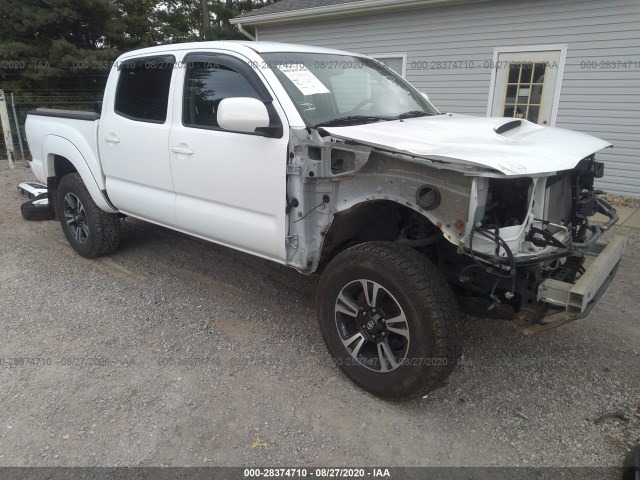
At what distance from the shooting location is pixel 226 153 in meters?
3.27

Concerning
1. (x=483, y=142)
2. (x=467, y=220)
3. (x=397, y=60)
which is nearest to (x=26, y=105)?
(x=397, y=60)

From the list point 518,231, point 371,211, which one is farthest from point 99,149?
point 518,231

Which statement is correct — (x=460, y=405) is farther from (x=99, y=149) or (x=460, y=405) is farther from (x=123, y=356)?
(x=99, y=149)

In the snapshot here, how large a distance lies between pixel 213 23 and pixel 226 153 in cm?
2474

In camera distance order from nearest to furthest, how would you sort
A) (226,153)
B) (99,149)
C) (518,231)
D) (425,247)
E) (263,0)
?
(518,231), (425,247), (226,153), (99,149), (263,0)

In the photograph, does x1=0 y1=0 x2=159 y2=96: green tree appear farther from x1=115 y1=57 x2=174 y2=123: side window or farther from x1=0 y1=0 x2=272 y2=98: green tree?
x1=115 y1=57 x2=174 y2=123: side window

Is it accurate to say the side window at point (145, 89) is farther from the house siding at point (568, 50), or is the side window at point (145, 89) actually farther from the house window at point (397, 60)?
the house window at point (397, 60)

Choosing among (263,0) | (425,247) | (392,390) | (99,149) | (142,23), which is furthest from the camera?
(263,0)

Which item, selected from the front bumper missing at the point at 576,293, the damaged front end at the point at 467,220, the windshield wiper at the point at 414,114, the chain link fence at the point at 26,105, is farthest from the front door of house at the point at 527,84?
the chain link fence at the point at 26,105

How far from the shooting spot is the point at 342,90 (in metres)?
3.49

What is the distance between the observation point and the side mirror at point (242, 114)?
285 cm

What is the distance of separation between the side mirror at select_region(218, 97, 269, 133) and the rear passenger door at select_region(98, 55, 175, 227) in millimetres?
1037

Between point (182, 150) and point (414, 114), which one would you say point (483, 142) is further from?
point (182, 150)

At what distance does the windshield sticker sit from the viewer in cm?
319
